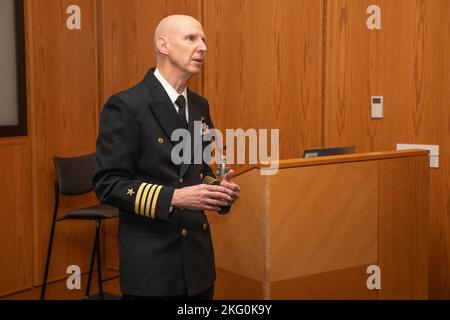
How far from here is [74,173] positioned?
4672mm

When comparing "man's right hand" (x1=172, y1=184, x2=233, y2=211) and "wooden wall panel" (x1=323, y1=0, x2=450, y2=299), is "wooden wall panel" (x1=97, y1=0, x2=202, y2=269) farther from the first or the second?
"man's right hand" (x1=172, y1=184, x2=233, y2=211)

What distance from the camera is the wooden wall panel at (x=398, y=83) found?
3.98 m

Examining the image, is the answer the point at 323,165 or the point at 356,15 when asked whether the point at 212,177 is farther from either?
the point at 356,15

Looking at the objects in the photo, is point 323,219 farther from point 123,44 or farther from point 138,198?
point 123,44

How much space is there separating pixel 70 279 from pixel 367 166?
2.79 m

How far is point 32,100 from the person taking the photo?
15.7ft

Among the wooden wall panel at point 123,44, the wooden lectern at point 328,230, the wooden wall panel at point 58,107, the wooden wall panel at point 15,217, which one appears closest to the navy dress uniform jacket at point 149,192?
the wooden lectern at point 328,230

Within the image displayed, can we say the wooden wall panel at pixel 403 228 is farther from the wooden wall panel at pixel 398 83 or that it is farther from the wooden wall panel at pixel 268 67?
the wooden wall panel at pixel 268 67

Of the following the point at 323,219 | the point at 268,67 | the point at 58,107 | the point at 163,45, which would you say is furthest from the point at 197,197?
the point at 58,107

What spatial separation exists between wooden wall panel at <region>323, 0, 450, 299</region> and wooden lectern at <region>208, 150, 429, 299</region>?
732 mm

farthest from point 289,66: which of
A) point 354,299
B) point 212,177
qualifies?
point 212,177

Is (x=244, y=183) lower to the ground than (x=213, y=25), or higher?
lower

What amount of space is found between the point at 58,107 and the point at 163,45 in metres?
2.86

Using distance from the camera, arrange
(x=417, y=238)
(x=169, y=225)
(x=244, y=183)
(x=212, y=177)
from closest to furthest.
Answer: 1. (x=169, y=225)
2. (x=212, y=177)
3. (x=244, y=183)
4. (x=417, y=238)
